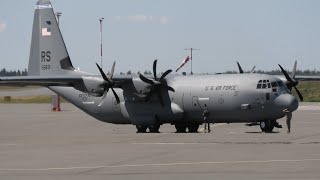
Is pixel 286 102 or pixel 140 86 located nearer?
pixel 286 102

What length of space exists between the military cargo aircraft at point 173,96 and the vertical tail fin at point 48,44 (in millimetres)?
194

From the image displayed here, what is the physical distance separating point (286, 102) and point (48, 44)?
18.8m

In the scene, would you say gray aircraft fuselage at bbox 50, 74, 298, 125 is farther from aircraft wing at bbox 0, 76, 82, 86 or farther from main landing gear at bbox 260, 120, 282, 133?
aircraft wing at bbox 0, 76, 82, 86

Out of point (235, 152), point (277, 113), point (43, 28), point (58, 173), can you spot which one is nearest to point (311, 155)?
point (235, 152)

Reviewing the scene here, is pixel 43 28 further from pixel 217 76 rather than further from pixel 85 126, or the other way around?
pixel 217 76

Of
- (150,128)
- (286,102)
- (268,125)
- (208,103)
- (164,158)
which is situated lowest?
(150,128)

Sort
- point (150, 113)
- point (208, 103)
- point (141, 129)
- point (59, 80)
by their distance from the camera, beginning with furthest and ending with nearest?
point (141, 129)
point (150, 113)
point (59, 80)
point (208, 103)

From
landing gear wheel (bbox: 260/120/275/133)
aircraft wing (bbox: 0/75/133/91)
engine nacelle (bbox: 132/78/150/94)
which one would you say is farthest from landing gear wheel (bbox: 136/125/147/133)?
landing gear wheel (bbox: 260/120/275/133)

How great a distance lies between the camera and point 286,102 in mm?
39531

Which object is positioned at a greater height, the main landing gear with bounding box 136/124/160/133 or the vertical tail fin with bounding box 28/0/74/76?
the vertical tail fin with bounding box 28/0/74/76

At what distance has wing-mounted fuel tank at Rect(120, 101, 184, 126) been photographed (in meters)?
43.1

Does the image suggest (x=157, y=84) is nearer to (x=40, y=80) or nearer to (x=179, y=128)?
(x=179, y=128)

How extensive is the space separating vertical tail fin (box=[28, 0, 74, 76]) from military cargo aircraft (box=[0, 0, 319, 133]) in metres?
0.19

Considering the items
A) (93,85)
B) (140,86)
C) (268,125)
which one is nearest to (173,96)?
(140,86)
